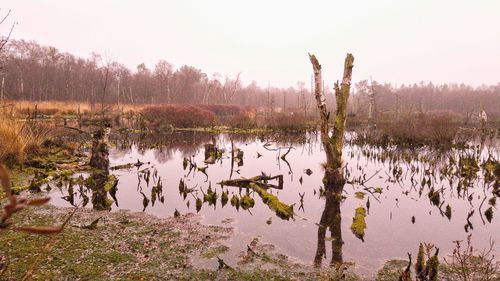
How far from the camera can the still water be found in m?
5.16

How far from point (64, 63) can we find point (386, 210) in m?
66.4

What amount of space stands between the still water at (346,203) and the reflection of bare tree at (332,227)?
0.24 ft

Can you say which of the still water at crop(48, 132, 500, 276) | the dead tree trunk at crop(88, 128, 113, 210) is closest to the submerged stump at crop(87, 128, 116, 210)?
the dead tree trunk at crop(88, 128, 113, 210)

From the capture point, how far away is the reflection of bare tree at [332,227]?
15.1 feet

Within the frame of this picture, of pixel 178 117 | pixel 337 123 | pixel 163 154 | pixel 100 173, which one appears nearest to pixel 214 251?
pixel 337 123

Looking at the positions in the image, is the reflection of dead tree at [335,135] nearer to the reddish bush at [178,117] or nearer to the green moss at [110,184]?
the green moss at [110,184]

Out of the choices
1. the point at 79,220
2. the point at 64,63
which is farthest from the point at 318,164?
the point at 64,63

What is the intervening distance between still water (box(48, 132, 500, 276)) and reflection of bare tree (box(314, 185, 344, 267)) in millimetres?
73

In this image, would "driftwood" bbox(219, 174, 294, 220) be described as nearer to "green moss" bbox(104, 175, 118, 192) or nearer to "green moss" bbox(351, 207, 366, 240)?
"green moss" bbox(351, 207, 366, 240)

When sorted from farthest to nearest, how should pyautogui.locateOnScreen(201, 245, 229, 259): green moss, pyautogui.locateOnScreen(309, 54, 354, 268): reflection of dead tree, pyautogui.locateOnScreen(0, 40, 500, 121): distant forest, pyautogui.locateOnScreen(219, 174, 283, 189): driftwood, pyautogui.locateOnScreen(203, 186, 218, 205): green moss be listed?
pyautogui.locateOnScreen(0, 40, 500, 121): distant forest → pyautogui.locateOnScreen(219, 174, 283, 189): driftwood → pyautogui.locateOnScreen(309, 54, 354, 268): reflection of dead tree → pyautogui.locateOnScreen(203, 186, 218, 205): green moss → pyautogui.locateOnScreen(201, 245, 229, 259): green moss

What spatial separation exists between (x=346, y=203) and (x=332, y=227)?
163cm

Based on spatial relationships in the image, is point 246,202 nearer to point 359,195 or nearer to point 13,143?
point 359,195

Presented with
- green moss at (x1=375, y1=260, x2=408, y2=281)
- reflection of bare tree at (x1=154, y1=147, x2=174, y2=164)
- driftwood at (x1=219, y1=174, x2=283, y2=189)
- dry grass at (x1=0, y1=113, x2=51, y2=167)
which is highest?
dry grass at (x1=0, y1=113, x2=51, y2=167)

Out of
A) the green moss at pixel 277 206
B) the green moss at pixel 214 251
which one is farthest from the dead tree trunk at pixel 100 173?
the green moss at pixel 277 206
